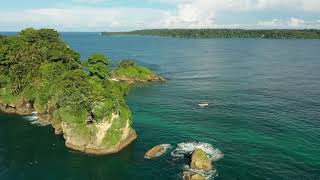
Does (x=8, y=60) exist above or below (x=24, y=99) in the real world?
above

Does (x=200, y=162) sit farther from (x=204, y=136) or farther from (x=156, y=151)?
(x=204, y=136)

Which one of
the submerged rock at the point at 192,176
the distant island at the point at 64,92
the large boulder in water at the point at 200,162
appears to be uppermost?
the distant island at the point at 64,92

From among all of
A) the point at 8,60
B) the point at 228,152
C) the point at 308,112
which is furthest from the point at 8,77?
the point at 308,112

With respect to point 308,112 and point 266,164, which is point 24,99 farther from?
point 308,112

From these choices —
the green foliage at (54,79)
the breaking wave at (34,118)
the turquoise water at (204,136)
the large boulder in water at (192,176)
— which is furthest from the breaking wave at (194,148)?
the breaking wave at (34,118)

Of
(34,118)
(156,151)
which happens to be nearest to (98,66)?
(34,118)

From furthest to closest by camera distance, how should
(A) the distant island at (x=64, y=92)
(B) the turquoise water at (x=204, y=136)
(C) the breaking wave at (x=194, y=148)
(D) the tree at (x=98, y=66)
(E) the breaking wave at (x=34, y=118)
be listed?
1. (D) the tree at (x=98, y=66)
2. (E) the breaking wave at (x=34, y=118)
3. (A) the distant island at (x=64, y=92)
4. (C) the breaking wave at (x=194, y=148)
5. (B) the turquoise water at (x=204, y=136)

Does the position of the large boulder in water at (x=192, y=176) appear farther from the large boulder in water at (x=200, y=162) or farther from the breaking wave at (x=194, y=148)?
the breaking wave at (x=194, y=148)
